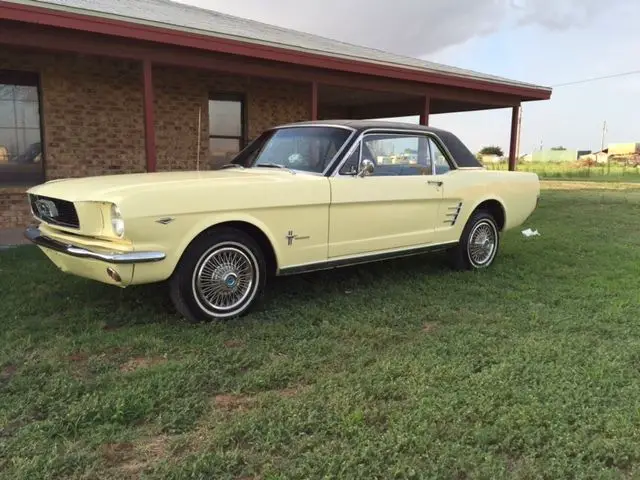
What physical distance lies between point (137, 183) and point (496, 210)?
414cm

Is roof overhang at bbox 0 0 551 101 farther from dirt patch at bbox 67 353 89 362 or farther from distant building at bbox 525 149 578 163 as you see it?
distant building at bbox 525 149 578 163

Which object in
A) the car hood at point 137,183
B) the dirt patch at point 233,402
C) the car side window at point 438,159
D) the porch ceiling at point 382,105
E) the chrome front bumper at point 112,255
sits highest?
the porch ceiling at point 382,105

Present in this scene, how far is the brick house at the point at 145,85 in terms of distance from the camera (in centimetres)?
683

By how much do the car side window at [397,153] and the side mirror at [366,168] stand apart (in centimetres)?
16

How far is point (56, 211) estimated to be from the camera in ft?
13.7

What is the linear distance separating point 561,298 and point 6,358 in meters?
4.42

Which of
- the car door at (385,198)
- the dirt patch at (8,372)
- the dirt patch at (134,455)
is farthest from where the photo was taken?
the car door at (385,198)

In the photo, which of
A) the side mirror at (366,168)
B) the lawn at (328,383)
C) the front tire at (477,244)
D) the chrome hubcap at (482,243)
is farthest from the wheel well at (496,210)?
the side mirror at (366,168)

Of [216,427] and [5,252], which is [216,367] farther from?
[5,252]

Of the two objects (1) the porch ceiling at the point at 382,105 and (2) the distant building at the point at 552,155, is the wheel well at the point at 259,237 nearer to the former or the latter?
(1) the porch ceiling at the point at 382,105

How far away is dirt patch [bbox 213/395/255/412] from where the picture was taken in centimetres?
288

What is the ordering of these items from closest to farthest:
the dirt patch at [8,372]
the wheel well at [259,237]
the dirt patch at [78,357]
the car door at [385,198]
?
1. the dirt patch at [8,372]
2. the dirt patch at [78,357]
3. the wheel well at [259,237]
4. the car door at [385,198]

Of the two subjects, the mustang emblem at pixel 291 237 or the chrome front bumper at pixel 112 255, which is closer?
the chrome front bumper at pixel 112 255

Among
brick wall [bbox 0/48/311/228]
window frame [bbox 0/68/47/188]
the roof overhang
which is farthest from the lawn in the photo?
brick wall [bbox 0/48/311/228]
